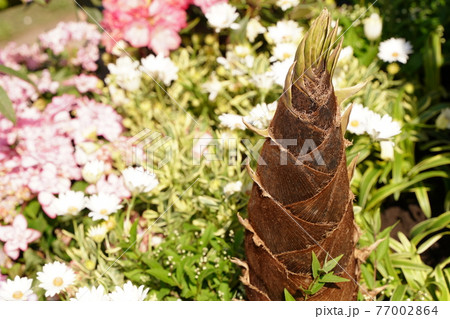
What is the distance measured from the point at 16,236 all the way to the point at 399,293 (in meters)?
1.21

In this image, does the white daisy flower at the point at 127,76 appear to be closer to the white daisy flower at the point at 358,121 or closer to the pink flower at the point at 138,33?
the pink flower at the point at 138,33

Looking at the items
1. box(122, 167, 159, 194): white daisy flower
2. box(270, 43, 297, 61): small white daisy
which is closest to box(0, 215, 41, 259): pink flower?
box(122, 167, 159, 194): white daisy flower

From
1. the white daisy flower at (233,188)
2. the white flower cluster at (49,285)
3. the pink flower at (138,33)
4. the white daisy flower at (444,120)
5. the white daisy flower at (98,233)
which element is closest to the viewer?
the white flower cluster at (49,285)


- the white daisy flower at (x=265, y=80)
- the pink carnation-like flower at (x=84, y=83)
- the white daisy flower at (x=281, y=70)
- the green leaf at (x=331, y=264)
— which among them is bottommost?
the pink carnation-like flower at (x=84, y=83)

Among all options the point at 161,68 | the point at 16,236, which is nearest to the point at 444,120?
the point at 161,68

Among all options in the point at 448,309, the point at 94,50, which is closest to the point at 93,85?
the point at 94,50

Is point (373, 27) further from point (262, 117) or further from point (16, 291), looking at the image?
point (16, 291)

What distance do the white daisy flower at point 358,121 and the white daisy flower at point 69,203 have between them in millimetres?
901

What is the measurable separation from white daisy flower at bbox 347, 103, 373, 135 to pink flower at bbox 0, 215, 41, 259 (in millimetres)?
1117

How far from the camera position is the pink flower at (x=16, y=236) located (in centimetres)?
155

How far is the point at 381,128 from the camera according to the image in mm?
1488

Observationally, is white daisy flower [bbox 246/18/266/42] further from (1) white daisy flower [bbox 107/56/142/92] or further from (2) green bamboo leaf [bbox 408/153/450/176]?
(2) green bamboo leaf [bbox 408/153/450/176]

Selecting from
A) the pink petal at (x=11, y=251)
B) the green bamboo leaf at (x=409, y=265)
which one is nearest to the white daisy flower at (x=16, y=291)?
the pink petal at (x=11, y=251)

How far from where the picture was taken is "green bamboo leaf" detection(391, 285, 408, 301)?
1.36 m
